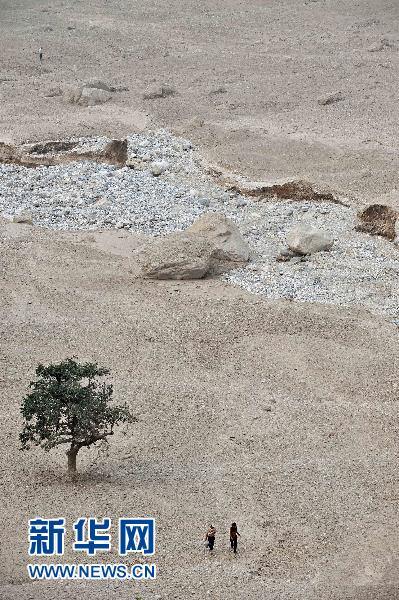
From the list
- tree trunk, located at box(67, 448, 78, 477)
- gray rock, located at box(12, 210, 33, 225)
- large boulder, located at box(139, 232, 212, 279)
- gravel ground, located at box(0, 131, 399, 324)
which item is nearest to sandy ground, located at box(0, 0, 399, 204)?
gravel ground, located at box(0, 131, 399, 324)

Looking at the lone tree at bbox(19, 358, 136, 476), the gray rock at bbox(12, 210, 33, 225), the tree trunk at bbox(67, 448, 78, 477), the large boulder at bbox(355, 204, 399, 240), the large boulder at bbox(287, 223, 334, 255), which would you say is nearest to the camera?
the lone tree at bbox(19, 358, 136, 476)

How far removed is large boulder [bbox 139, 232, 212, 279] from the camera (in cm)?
2508

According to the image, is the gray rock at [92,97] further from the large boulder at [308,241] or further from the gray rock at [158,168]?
the large boulder at [308,241]

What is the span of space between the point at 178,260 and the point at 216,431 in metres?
7.42

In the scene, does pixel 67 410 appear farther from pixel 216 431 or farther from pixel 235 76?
pixel 235 76

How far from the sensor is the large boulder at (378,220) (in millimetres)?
27609

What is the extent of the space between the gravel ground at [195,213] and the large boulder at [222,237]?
0.44 m

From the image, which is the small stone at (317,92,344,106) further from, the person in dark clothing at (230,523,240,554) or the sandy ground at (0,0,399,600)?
the person in dark clothing at (230,523,240,554)

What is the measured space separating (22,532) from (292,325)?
389 inches

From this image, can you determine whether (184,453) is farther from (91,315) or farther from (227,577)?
(91,315)

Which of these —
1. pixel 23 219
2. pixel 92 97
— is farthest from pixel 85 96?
pixel 23 219

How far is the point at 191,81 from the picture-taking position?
44562 millimetres

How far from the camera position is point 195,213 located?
2956cm

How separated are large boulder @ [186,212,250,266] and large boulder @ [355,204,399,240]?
368 cm
